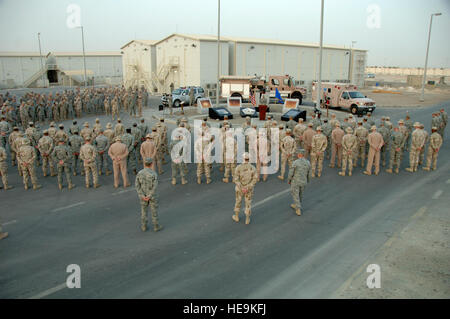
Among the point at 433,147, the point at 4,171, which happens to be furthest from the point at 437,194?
the point at 4,171

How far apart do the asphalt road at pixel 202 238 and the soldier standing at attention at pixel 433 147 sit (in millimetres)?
1182

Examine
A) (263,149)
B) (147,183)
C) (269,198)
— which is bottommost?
(269,198)

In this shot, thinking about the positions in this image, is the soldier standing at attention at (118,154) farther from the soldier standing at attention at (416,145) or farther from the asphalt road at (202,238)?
the soldier standing at attention at (416,145)

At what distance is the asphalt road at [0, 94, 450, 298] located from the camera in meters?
6.03

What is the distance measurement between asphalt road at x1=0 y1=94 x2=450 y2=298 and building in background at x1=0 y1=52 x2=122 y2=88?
5526cm

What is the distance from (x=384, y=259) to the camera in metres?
6.71

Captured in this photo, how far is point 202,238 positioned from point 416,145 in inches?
356

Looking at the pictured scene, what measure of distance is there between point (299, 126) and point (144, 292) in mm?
10262

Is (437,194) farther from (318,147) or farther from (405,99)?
(405,99)

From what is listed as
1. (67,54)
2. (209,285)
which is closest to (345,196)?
(209,285)

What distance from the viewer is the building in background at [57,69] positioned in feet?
188

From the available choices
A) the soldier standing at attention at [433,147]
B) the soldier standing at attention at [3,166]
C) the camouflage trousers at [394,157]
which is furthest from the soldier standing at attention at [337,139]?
the soldier standing at attention at [3,166]

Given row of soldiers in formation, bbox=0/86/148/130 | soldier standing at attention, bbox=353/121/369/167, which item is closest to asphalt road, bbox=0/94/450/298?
soldier standing at attention, bbox=353/121/369/167

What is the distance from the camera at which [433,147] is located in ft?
41.9
